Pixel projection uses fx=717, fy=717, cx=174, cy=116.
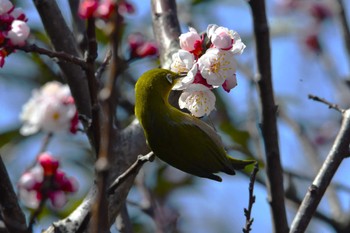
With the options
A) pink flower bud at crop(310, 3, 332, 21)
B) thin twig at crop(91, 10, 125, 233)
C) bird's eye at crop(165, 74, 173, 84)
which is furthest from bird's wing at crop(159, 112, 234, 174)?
pink flower bud at crop(310, 3, 332, 21)

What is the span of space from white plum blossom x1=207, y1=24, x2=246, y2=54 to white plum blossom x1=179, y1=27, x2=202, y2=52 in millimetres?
39

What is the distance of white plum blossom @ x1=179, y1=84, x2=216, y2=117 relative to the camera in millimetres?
1999

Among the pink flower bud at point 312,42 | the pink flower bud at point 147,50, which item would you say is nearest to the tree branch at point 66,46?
the pink flower bud at point 147,50

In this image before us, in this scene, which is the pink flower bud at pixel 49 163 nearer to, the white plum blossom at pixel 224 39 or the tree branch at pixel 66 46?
the tree branch at pixel 66 46

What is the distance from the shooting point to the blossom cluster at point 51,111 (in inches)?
141

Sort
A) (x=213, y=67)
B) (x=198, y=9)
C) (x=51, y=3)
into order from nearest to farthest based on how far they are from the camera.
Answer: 1. (x=213, y=67)
2. (x=51, y=3)
3. (x=198, y=9)

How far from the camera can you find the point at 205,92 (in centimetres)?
202

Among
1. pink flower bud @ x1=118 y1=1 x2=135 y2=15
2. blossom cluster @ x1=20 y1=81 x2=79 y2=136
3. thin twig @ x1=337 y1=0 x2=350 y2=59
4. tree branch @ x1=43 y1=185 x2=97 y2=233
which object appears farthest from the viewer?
thin twig @ x1=337 y1=0 x2=350 y2=59

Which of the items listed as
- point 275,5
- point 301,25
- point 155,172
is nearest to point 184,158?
point 155,172

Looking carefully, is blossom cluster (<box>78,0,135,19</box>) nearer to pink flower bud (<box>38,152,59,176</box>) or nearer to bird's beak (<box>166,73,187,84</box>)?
bird's beak (<box>166,73,187,84</box>)

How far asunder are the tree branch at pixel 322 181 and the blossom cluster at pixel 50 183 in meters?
0.82

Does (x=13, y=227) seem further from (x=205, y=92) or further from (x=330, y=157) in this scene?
(x=330, y=157)

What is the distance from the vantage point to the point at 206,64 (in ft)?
6.36

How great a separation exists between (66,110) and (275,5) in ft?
11.0
